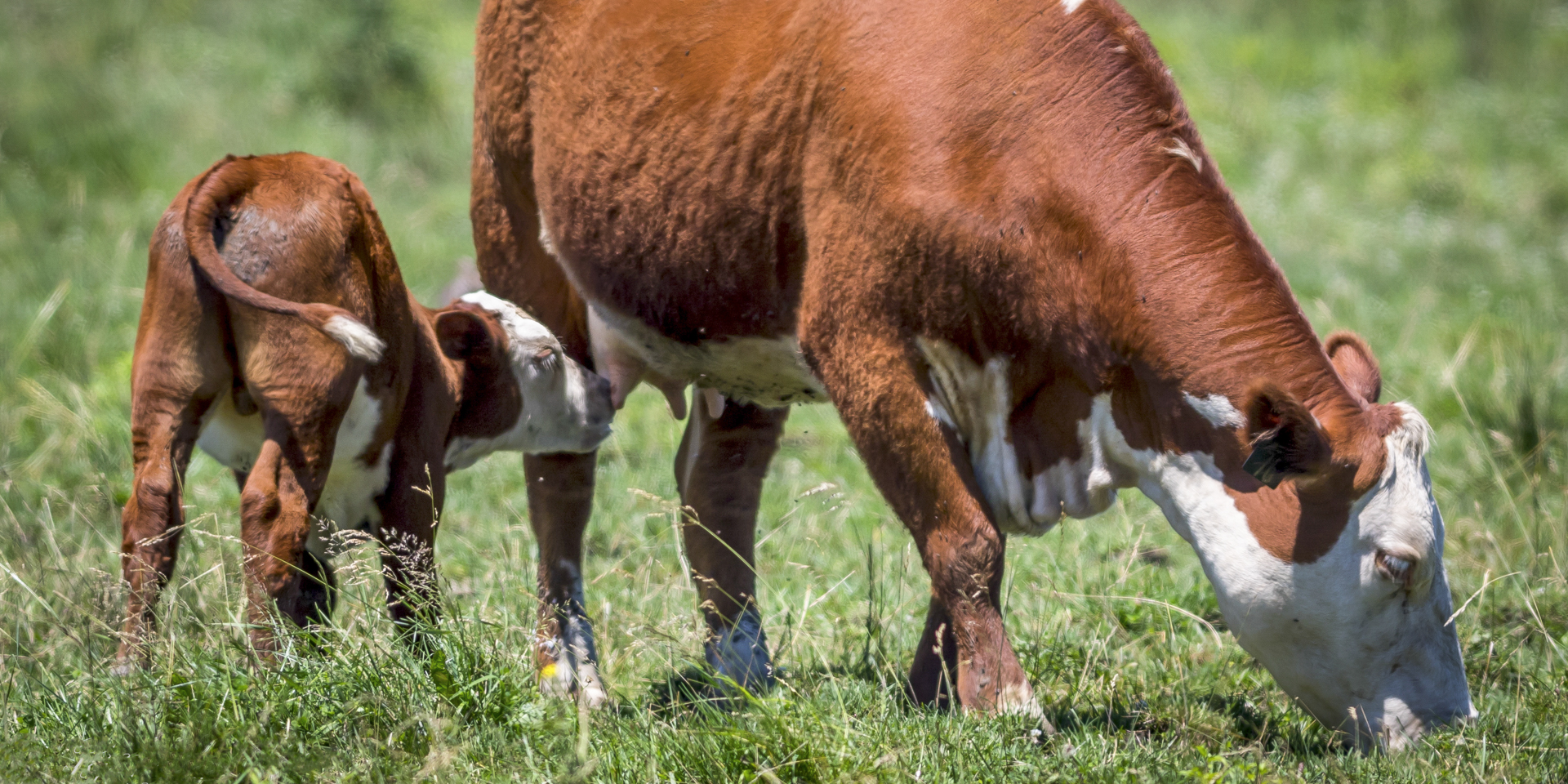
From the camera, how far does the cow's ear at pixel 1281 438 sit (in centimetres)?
291

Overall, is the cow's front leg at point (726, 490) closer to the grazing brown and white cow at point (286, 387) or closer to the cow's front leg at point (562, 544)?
the cow's front leg at point (562, 544)

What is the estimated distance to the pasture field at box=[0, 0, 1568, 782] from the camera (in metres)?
3.14

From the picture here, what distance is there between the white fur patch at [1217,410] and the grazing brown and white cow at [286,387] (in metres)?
1.83

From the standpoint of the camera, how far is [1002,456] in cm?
346

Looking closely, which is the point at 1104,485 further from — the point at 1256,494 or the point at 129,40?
the point at 129,40

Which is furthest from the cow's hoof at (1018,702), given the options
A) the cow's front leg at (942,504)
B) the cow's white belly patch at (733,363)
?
the cow's white belly patch at (733,363)

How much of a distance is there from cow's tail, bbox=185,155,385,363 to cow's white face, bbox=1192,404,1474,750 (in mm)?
1941

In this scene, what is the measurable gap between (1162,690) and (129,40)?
11668 mm

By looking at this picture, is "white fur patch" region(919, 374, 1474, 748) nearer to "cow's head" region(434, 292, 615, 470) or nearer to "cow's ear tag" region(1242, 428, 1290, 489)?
"cow's ear tag" region(1242, 428, 1290, 489)

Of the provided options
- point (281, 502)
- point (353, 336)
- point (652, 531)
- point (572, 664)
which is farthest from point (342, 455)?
point (652, 531)

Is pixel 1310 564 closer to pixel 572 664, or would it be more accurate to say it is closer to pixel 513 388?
pixel 572 664

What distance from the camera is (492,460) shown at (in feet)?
21.7

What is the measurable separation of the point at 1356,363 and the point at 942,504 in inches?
42.0

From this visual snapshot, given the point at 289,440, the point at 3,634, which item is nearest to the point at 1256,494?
the point at 289,440
